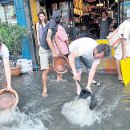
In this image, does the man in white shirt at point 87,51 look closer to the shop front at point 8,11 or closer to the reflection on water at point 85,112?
the reflection on water at point 85,112

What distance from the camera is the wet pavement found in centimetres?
480

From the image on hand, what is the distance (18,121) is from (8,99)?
448mm

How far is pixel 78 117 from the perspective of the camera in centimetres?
504

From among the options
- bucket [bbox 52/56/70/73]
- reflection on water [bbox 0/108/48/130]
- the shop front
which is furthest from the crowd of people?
the shop front

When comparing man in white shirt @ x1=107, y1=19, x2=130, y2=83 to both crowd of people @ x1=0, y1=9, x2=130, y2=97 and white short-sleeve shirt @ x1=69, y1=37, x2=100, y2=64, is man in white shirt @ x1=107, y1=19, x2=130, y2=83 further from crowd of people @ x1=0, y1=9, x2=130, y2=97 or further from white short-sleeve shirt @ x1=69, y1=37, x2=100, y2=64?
white short-sleeve shirt @ x1=69, y1=37, x2=100, y2=64

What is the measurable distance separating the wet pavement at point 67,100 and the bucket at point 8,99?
48 centimetres

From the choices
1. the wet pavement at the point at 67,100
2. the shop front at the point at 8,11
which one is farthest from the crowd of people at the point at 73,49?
the shop front at the point at 8,11

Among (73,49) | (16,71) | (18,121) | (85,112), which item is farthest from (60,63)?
(16,71)

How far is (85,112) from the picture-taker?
5.18 meters

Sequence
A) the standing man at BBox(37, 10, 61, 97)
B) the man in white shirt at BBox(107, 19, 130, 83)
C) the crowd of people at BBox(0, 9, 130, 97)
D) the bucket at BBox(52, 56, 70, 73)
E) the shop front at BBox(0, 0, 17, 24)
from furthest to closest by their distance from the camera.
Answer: the shop front at BBox(0, 0, 17, 24), the man in white shirt at BBox(107, 19, 130, 83), the bucket at BBox(52, 56, 70, 73), the standing man at BBox(37, 10, 61, 97), the crowd of people at BBox(0, 9, 130, 97)

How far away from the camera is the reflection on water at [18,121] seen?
4.78 metres

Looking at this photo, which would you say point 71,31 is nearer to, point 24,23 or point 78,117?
point 24,23

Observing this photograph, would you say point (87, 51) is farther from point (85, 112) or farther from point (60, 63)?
point (60, 63)

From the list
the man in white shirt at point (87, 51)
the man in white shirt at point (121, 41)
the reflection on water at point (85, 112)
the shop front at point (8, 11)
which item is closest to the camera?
the man in white shirt at point (87, 51)
